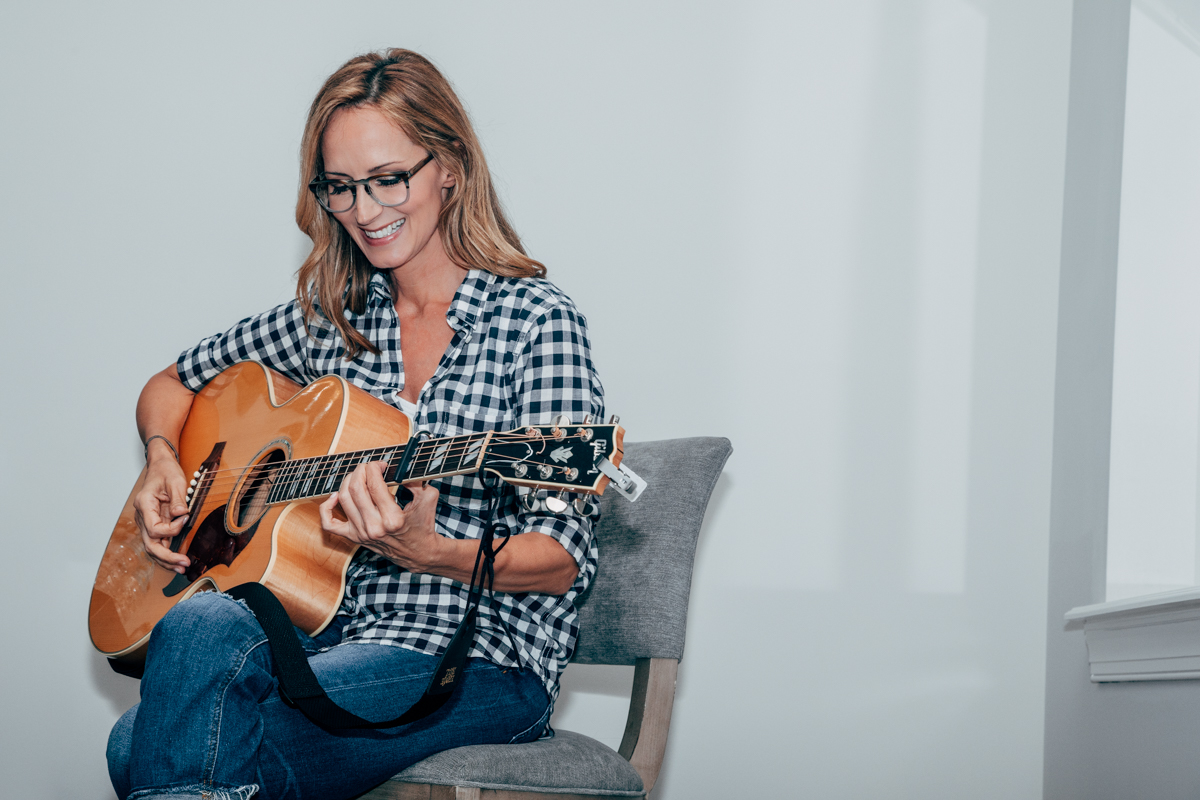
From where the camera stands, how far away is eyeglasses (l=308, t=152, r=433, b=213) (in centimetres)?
135

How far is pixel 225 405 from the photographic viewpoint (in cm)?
157

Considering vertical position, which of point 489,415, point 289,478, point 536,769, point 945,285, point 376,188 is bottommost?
point 536,769

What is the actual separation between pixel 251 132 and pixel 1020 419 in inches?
71.9

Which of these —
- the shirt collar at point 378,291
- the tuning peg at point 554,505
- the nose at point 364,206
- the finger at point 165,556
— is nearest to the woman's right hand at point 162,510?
the finger at point 165,556

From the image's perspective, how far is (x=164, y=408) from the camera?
1640mm

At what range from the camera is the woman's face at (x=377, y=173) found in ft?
4.44

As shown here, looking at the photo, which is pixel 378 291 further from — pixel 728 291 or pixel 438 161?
pixel 728 291

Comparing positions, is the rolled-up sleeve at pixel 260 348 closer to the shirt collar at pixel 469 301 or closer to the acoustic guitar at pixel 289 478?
the acoustic guitar at pixel 289 478

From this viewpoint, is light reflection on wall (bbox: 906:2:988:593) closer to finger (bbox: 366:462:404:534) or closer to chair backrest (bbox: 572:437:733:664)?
chair backrest (bbox: 572:437:733:664)

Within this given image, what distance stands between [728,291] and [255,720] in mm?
1353

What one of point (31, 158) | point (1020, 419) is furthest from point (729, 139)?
point (31, 158)

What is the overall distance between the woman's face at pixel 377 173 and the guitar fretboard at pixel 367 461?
1.18 feet

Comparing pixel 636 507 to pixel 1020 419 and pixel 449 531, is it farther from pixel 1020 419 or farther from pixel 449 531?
pixel 1020 419

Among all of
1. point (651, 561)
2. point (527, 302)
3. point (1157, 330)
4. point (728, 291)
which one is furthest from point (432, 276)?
point (1157, 330)
